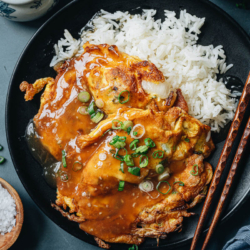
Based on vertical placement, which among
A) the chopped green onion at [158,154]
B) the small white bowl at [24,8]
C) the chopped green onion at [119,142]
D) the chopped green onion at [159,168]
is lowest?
the chopped green onion at [159,168]

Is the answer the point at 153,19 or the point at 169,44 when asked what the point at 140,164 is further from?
the point at 153,19

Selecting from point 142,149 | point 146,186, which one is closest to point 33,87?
point 142,149

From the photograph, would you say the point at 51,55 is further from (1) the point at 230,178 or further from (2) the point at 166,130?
(1) the point at 230,178

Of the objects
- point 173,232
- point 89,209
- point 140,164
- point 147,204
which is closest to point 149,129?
point 140,164

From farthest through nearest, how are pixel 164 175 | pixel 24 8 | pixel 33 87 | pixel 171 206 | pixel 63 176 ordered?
pixel 33 87 → pixel 24 8 → pixel 63 176 → pixel 171 206 → pixel 164 175

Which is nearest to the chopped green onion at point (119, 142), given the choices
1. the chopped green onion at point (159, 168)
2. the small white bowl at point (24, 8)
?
the chopped green onion at point (159, 168)

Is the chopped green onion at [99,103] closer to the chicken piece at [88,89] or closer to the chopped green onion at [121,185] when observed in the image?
the chicken piece at [88,89]
